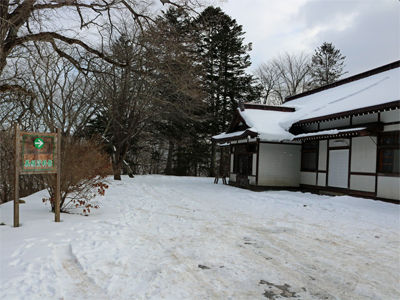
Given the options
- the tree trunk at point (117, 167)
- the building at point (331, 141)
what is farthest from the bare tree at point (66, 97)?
the building at point (331, 141)

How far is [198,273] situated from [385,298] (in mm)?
2342

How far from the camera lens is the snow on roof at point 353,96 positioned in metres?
11.3

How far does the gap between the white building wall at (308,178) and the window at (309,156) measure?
0.25 metres

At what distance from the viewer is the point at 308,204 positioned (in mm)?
10805

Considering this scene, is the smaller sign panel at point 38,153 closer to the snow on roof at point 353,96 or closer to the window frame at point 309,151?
the snow on roof at point 353,96

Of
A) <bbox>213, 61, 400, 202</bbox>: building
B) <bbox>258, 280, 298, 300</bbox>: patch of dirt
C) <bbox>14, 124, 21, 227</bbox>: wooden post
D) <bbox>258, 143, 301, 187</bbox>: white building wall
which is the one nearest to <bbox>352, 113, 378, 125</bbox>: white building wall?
<bbox>213, 61, 400, 202</bbox>: building

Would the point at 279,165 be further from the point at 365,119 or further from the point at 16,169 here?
the point at 16,169

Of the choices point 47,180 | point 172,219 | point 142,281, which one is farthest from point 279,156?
point 142,281

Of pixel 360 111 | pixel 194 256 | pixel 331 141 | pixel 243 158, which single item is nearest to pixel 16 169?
pixel 194 256

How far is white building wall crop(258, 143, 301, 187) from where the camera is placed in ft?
50.9

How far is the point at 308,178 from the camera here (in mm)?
15055

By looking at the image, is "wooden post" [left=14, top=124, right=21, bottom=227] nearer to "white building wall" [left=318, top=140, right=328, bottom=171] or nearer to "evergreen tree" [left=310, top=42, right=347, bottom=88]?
"white building wall" [left=318, top=140, right=328, bottom=171]

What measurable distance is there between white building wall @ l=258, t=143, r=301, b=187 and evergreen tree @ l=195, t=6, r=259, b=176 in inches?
487

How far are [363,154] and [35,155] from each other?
11.5 m
